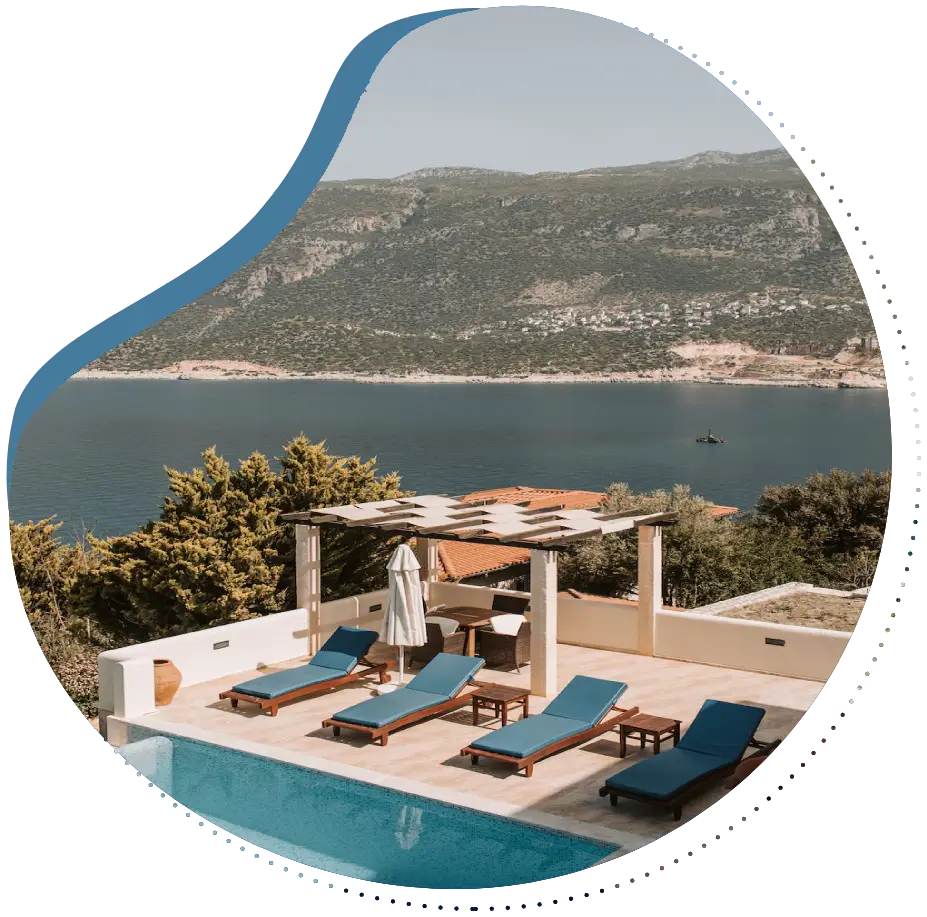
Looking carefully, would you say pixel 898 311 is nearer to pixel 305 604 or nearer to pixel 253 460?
pixel 305 604

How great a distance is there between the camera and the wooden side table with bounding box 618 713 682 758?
8.61m

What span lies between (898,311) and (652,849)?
2.15 m

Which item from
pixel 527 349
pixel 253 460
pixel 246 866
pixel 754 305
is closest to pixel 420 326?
pixel 527 349

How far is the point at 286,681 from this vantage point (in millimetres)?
10086

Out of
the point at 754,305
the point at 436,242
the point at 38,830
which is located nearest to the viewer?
the point at 38,830

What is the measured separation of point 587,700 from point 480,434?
69.8 meters

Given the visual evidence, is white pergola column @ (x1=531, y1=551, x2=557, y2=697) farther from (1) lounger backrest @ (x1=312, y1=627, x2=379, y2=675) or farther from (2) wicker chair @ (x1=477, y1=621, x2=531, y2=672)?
(1) lounger backrest @ (x1=312, y1=627, x2=379, y2=675)

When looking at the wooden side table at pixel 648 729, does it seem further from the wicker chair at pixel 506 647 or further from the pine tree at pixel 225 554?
the pine tree at pixel 225 554

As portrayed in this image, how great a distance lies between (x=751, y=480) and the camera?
66000mm

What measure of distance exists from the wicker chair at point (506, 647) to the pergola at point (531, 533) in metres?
0.89

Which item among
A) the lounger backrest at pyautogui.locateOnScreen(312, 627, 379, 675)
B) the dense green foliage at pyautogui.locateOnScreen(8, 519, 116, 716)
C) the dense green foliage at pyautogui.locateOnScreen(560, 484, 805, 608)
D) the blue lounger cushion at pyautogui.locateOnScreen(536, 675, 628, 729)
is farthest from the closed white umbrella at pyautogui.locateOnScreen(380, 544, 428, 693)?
the dense green foliage at pyautogui.locateOnScreen(560, 484, 805, 608)

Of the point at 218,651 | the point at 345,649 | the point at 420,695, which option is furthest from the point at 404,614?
the point at 218,651

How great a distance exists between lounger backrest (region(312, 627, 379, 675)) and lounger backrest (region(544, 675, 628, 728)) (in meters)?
2.16

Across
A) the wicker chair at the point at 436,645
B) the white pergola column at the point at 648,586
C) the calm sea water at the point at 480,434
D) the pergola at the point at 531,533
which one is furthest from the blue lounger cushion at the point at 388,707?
the calm sea water at the point at 480,434
